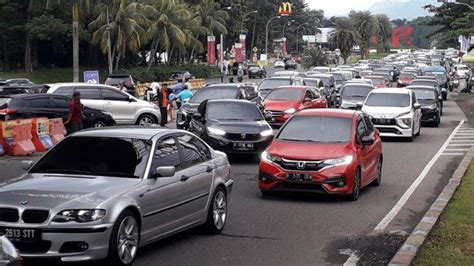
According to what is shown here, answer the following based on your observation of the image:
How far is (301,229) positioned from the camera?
11.7m

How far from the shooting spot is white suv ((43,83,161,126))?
28484 millimetres

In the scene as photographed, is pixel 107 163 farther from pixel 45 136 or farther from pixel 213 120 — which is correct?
pixel 45 136

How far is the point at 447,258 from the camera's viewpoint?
9.20m

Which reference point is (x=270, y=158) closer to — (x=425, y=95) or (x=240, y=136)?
(x=240, y=136)

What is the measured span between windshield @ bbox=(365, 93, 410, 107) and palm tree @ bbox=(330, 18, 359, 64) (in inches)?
2492

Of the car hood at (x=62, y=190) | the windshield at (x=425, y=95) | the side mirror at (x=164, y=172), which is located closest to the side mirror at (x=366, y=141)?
the side mirror at (x=164, y=172)

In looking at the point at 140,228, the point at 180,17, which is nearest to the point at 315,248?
the point at 140,228

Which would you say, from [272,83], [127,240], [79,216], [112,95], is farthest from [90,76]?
[79,216]

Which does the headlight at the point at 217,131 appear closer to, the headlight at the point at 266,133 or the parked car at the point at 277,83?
the headlight at the point at 266,133

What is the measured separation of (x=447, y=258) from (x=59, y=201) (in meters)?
4.36

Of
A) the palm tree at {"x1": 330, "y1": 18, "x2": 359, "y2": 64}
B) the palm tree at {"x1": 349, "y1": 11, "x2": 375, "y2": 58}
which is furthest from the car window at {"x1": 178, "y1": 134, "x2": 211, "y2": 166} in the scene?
the palm tree at {"x1": 349, "y1": 11, "x2": 375, "y2": 58}

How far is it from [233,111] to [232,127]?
1.32 meters

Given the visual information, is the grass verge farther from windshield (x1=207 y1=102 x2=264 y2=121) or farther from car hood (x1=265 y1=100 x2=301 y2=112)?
car hood (x1=265 y1=100 x2=301 y2=112)

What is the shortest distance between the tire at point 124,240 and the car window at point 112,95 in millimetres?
20159
